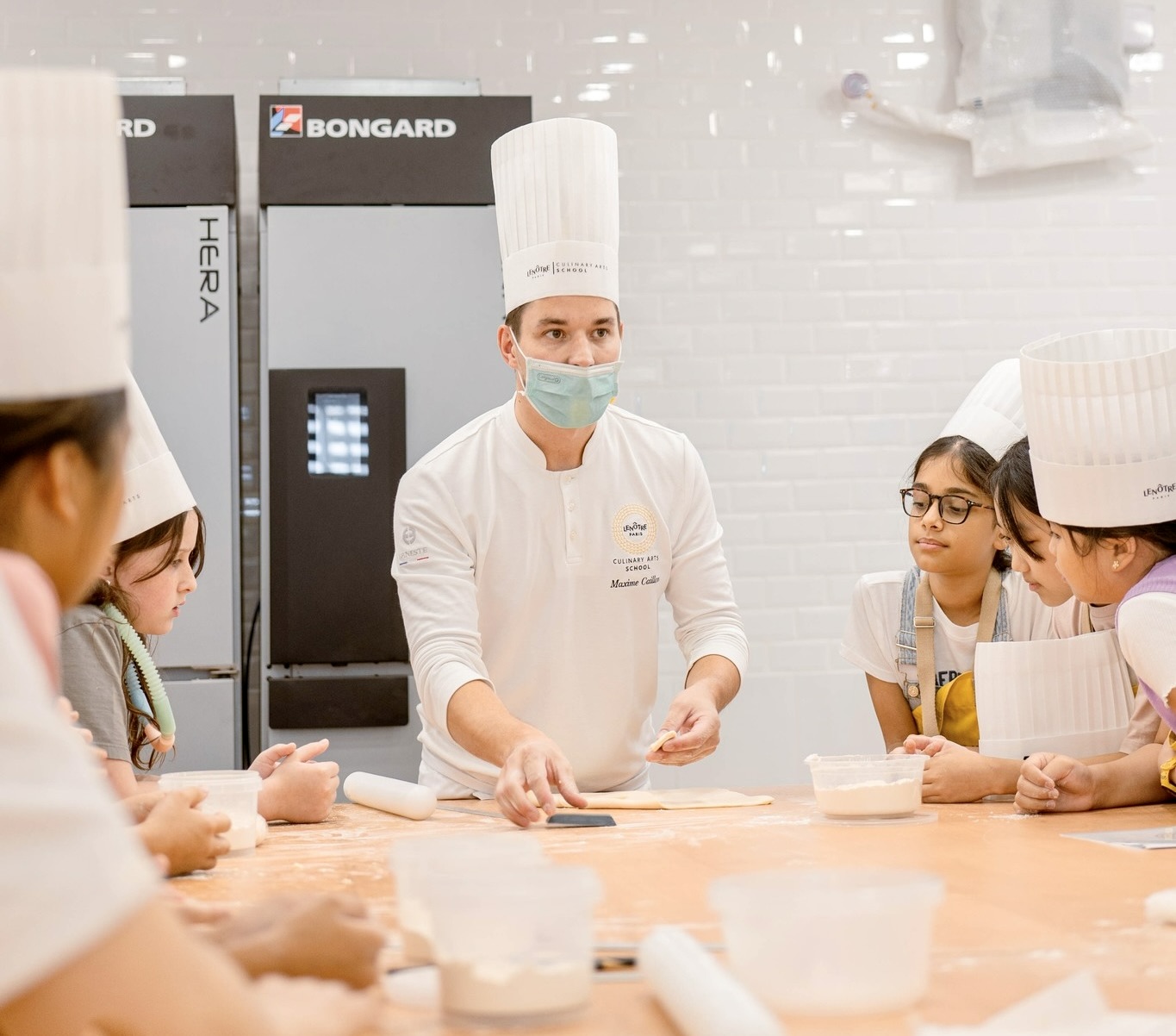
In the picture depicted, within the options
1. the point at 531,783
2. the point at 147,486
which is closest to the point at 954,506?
the point at 531,783

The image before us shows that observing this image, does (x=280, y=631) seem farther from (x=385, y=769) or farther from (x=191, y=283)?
(x=191, y=283)

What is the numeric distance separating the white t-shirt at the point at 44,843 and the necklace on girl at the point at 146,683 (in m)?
1.30

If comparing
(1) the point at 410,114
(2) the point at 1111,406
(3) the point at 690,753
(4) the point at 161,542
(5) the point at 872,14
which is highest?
(5) the point at 872,14

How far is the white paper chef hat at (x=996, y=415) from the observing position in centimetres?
271

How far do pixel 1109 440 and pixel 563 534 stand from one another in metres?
1.00

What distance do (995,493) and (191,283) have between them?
229 centimetres

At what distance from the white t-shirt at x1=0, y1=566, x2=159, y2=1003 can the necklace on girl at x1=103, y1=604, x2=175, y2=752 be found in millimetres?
1301

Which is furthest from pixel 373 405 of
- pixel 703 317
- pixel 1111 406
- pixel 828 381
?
pixel 1111 406

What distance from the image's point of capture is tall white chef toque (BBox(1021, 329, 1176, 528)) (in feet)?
6.28

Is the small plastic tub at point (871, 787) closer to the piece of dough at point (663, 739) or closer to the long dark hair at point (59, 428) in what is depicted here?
the piece of dough at point (663, 739)

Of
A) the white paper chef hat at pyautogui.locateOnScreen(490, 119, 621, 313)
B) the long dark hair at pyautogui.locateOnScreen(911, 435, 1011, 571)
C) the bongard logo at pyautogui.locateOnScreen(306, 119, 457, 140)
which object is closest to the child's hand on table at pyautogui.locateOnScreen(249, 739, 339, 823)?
the white paper chef hat at pyautogui.locateOnScreen(490, 119, 621, 313)

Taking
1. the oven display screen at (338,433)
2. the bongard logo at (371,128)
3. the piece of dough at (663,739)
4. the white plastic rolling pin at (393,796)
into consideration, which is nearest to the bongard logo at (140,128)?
the bongard logo at (371,128)

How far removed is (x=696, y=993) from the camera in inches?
30.7

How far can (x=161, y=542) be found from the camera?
2.08 meters
